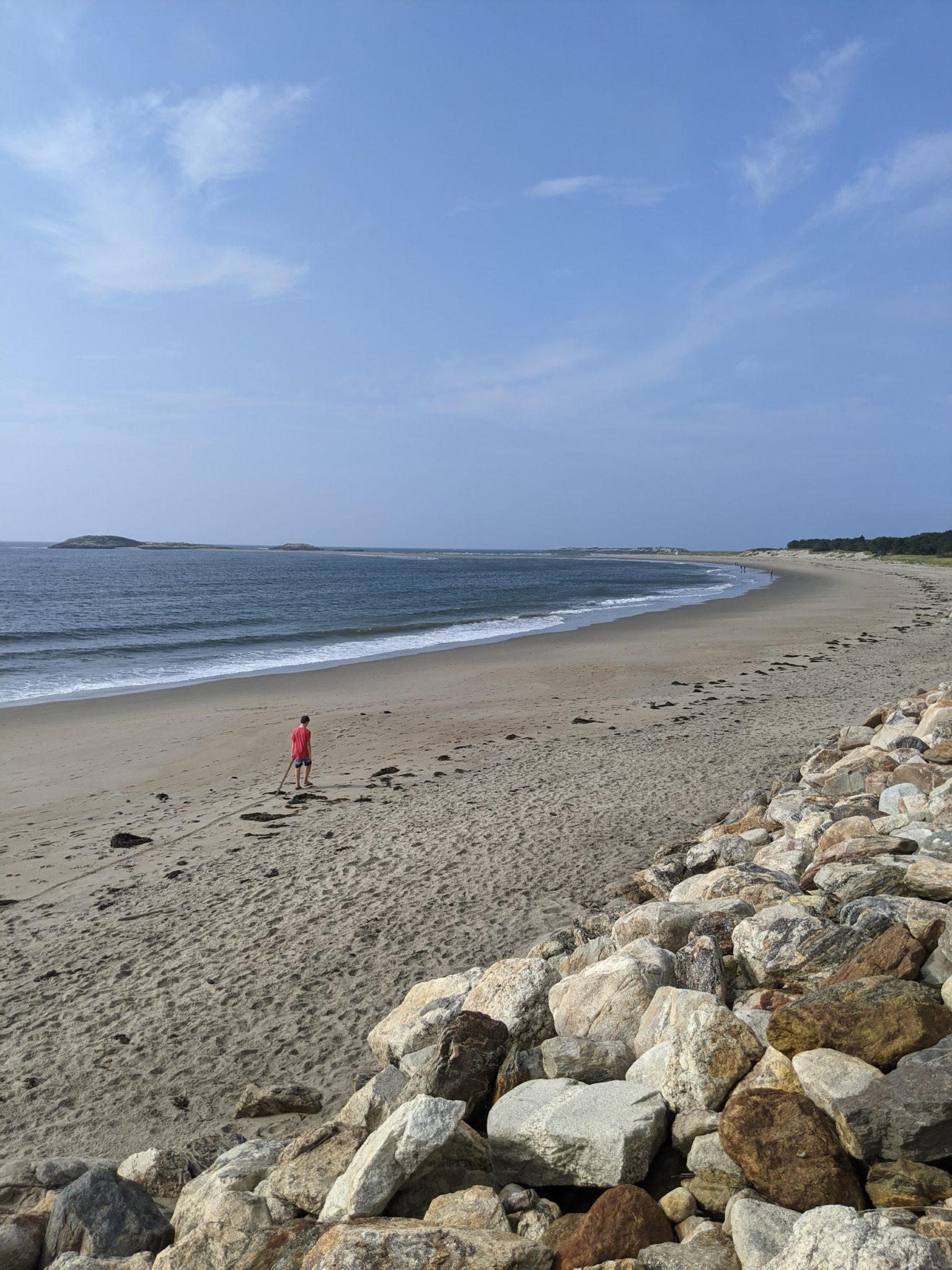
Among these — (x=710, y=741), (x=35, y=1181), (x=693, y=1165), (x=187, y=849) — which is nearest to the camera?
(x=693, y=1165)

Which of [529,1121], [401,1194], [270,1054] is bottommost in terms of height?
[270,1054]

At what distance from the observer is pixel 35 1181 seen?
413 centimetres

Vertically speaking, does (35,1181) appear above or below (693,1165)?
below

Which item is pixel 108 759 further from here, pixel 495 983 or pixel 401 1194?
pixel 401 1194

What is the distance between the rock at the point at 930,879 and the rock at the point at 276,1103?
3.98 meters

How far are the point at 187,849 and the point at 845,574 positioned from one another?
70493 mm

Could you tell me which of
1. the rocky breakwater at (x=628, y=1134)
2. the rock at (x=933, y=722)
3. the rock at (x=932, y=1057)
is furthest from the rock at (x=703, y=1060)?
the rock at (x=933, y=722)

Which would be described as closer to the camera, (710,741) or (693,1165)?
(693,1165)

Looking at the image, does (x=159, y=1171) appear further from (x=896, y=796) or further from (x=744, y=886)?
(x=896, y=796)

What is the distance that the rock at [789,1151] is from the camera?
288cm

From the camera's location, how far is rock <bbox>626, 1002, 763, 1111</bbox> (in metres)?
3.47

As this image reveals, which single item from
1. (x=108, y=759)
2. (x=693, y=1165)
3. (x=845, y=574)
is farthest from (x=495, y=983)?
(x=845, y=574)

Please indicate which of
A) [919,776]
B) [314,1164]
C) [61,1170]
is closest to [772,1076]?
[314,1164]

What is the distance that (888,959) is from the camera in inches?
154
